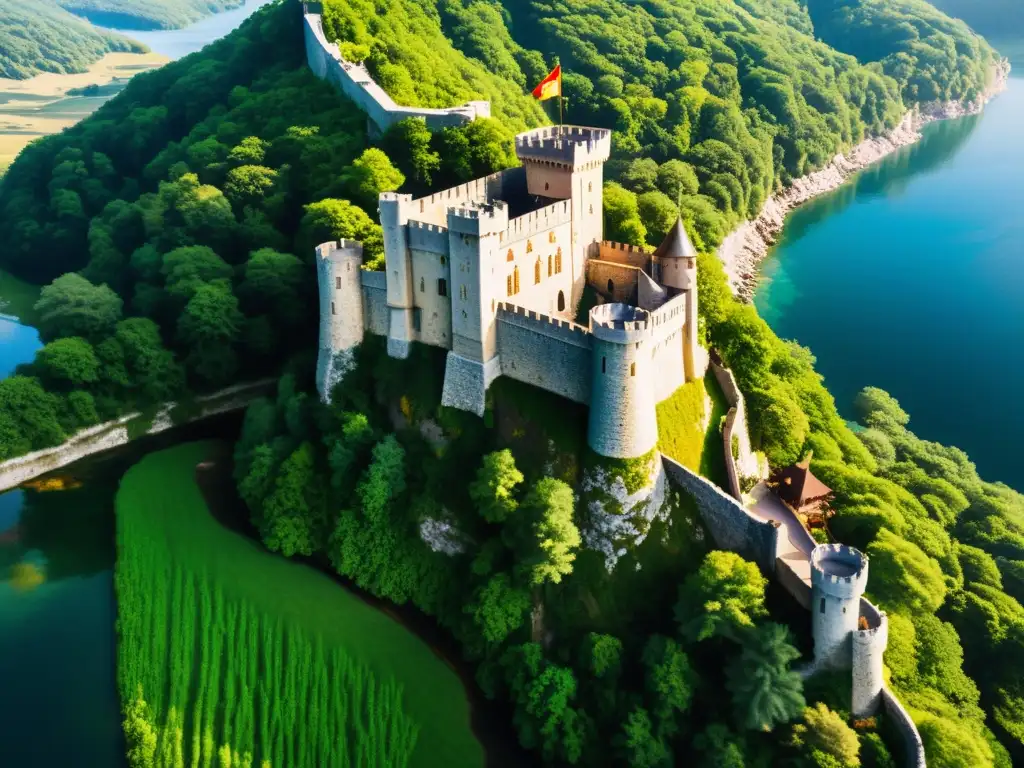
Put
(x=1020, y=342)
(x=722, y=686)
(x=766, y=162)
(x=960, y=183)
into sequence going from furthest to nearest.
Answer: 1. (x=960, y=183)
2. (x=766, y=162)
3. (x=1020, y=342)
4. (x=722, y=686)

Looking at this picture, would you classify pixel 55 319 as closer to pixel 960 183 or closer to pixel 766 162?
pixel 766 162

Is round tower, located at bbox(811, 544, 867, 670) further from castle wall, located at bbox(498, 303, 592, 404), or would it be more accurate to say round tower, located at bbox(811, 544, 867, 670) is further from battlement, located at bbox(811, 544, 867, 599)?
castle wall, located at bbox(498, 303, 592, 404)

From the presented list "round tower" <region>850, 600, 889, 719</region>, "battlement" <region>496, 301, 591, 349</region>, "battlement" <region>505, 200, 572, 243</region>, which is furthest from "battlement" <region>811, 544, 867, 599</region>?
"battlement" <region>505, 200, 572, 243</region>

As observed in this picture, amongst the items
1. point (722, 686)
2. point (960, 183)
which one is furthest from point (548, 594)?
point (960, 183)

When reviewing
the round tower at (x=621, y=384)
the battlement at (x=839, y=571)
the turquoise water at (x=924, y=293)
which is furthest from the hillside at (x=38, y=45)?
the battlement at (x=839, y=571)

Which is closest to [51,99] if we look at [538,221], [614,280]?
[538,221]

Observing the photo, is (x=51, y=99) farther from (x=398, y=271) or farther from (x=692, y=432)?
(x=692, y=432)
